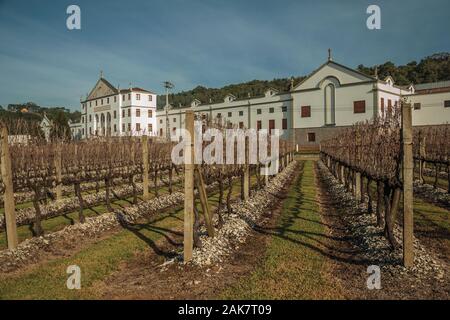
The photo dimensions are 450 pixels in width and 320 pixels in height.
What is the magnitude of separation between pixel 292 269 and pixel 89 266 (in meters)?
4.60

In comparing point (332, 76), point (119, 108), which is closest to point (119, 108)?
point (119, 108)

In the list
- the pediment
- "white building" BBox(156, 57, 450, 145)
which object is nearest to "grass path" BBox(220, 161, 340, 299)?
"white building" BBox(156, 57, 450, 145)

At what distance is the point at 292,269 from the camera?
6.79 metres

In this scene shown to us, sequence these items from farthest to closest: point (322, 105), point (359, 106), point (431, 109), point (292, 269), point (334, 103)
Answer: point (322, 105) → point (334, 103) → point (431, 109) → point (359, 106) → point (292, 269)

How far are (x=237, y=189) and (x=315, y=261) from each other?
1161 cm

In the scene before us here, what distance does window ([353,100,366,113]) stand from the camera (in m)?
50.7

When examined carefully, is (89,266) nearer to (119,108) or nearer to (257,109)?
(257,109)

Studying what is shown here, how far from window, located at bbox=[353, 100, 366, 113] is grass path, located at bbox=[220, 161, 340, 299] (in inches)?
1765

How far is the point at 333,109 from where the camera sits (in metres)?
53.9

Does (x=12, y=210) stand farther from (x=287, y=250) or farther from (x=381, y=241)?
(x=381, y=241)

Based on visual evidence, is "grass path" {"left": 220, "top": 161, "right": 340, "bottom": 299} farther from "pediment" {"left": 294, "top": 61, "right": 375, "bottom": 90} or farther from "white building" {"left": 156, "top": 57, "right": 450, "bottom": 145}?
"pediment" {"left": 294, "top": 61, "right": 375, "bottom": 90}

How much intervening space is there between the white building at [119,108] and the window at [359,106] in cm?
4085
